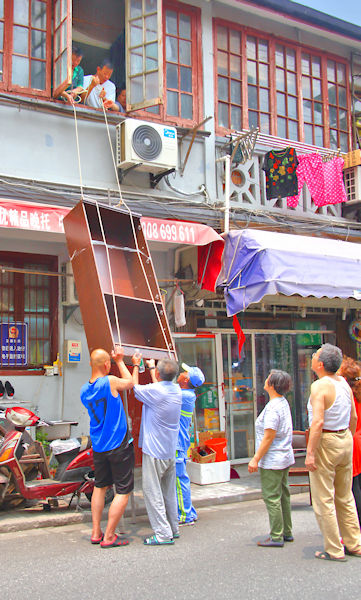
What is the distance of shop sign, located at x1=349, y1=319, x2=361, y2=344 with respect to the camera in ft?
41.3

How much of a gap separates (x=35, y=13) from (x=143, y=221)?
12.5 ft

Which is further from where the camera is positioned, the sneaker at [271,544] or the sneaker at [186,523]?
the sneaker at [186,523]

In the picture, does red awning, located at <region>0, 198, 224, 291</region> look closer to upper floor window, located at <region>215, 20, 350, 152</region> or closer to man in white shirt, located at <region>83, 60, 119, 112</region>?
man in white shirt, located at <region>83, 60, 119, 112</region>

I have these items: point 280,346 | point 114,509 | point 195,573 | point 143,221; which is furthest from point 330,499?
point 280,346

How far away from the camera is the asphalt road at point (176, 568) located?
459cm

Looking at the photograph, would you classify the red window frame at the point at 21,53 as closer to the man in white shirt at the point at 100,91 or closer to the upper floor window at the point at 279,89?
the man in white shirt at the point at 100,91

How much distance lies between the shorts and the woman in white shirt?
1202 millimetres

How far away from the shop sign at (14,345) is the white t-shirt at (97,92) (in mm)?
3794

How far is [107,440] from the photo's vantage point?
6.01 m

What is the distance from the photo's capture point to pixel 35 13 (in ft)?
31.1

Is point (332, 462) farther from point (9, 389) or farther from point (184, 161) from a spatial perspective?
point (184, 161)

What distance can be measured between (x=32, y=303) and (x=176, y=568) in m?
5.35

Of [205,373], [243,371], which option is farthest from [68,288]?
[243,371]

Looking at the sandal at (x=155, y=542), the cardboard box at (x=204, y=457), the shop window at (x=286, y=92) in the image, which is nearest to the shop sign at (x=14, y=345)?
the cardboard box at (x=204, y=457)
